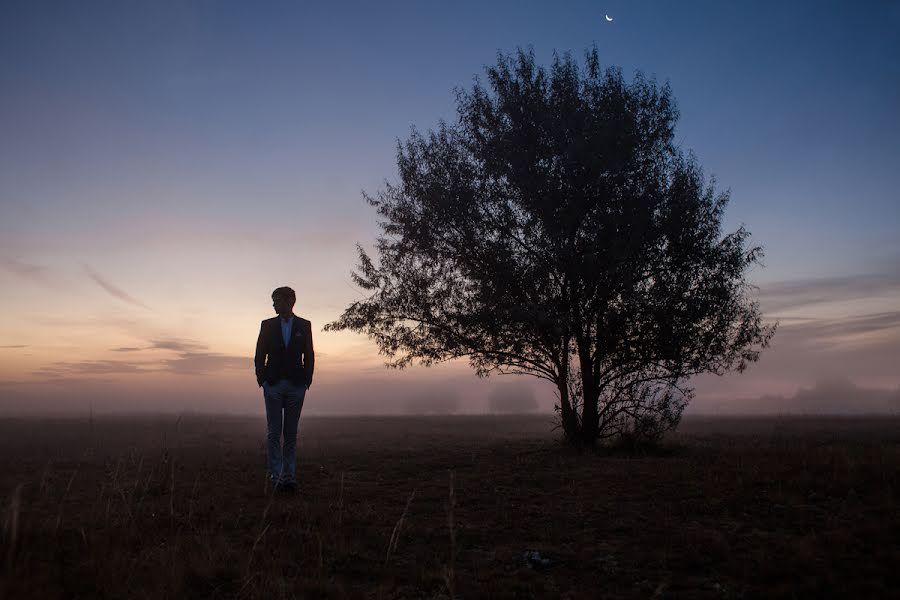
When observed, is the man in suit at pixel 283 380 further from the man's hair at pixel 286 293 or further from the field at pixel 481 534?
the field at pixel 481 534

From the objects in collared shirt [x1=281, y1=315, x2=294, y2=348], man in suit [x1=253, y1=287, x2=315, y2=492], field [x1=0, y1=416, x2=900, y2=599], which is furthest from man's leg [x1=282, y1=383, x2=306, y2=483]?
collared shirt [x1=281, y1=315, x2=294, y2=348]

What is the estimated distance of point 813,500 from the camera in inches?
350

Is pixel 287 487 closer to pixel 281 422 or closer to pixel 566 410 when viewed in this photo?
pixel 281 422

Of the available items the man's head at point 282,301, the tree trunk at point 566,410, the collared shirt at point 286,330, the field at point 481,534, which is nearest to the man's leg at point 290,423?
the field at point 481,534

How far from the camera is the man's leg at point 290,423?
10.6 metres

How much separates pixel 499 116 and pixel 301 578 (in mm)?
16183

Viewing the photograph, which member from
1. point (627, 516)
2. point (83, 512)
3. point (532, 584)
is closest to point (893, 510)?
point (627, 516)

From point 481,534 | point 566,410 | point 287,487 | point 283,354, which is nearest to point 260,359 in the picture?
point 283,354

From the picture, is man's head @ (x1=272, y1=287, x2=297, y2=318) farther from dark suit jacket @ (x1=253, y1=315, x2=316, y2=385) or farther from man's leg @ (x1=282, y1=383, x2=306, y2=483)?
man's leg @ (x1=282, y1=383, x2=306, y2=483)

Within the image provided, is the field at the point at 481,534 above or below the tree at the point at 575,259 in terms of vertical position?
below

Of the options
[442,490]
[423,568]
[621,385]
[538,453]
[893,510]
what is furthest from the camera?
[621,385]

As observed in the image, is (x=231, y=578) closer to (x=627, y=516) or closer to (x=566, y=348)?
(x=627, y=516)

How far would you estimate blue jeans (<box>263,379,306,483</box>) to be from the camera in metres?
10.6

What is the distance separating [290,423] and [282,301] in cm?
242
